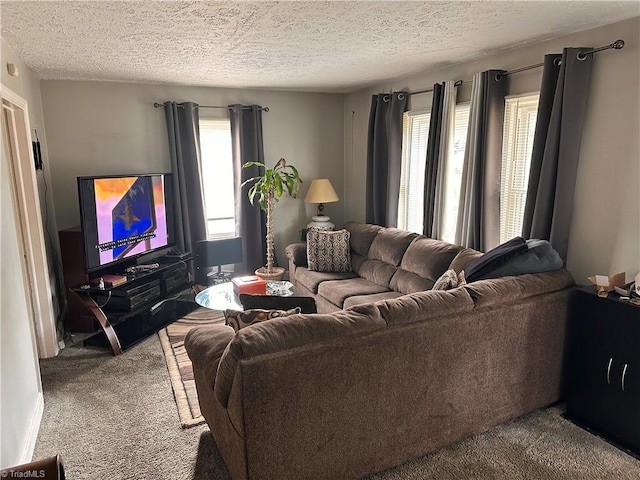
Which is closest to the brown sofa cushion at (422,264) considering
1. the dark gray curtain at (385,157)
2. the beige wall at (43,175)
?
the dark gray curtain at (385,157)

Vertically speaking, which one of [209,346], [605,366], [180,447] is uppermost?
[209,346]

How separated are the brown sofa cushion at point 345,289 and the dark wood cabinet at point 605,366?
1.68 m

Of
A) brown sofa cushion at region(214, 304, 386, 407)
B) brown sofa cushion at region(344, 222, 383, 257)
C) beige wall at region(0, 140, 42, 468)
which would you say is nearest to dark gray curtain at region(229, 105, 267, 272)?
brown sofa cushion at region(344, 222, 383, 257)

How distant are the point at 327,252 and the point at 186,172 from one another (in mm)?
1804

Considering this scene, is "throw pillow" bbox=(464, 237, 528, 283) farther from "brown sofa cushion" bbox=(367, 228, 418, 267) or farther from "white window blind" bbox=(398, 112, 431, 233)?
"white window blind" bbox=(398, 112, 431, 233)

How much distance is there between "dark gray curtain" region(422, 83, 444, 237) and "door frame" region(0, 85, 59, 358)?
329 cm

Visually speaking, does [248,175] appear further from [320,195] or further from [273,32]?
[273,32]

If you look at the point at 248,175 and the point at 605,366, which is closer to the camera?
the point at 605,366

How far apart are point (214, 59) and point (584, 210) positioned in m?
2.91

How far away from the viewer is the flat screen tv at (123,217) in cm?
371

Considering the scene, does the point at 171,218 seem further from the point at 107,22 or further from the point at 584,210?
the point at 584,210

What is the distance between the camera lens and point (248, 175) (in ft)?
17.1

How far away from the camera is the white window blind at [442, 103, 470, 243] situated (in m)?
3.95

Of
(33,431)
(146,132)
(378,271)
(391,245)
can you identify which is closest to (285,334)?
(33,431)
